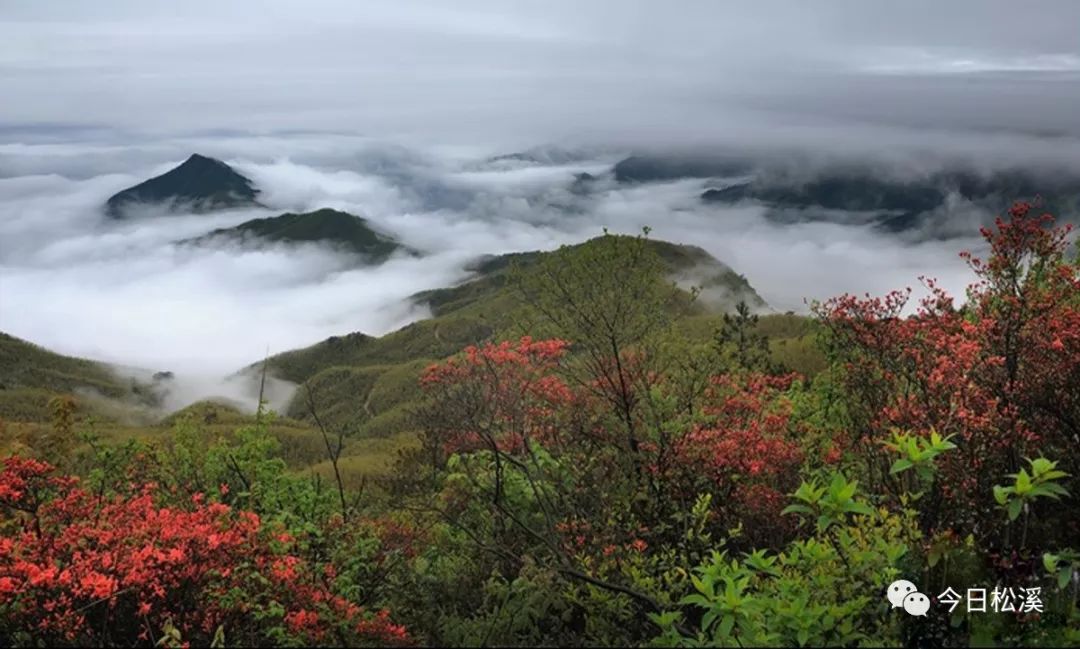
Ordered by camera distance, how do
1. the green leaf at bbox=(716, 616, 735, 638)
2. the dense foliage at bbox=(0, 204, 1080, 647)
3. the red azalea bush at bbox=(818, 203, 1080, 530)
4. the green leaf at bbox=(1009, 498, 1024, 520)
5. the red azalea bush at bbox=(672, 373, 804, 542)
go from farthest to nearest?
1. the red azalea bush at bbox=(672, 373, 804, 542)
2. the red azalea bush at bbox=(818, 203, 1080, 530)
3. the dense foliage at bbox=(0, 204, 1080, 647)
4. the green leaf at bbox=(1009, 498, 1024, 520)
5. the green leaf at bbox=(716, 616, 735, 638)

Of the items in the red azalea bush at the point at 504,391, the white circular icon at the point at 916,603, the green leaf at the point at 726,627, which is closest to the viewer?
the green leaf at the point at 726,627

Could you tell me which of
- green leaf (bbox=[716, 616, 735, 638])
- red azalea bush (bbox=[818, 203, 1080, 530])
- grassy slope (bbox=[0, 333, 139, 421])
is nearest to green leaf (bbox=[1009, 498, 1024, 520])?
green leaf (bbox=[716, 616, 735, 638])

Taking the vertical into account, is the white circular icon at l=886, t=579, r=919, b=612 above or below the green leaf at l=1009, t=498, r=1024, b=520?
below

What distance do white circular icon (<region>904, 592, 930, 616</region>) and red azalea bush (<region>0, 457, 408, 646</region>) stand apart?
480 cm

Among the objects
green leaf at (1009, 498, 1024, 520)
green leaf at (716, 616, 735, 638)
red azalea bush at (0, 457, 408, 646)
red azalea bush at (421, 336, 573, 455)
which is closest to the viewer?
green leaf at (716, 616, 735, 638)

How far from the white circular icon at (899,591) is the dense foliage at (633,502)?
11 cm

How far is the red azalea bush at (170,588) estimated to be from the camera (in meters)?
9.09

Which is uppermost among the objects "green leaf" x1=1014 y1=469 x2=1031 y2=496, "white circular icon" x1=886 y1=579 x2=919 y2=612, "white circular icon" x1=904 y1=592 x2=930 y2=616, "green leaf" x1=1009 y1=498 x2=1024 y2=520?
"green leaf" x1=1014 y1=469 x2=1031 y2=496

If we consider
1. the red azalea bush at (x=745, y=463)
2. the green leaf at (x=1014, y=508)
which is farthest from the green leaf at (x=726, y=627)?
the red azalea bush at (x=745, y=463)

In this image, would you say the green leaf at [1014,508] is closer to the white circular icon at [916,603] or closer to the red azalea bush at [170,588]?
the white circular icon at [916,603]

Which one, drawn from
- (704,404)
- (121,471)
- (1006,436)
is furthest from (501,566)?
(121,471)

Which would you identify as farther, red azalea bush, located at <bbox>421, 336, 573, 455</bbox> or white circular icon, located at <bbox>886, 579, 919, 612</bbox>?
red azalea bush, located at <bbox>421, 336, 573, 455</bbox>

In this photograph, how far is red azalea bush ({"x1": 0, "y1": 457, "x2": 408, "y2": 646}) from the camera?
9.09 meters

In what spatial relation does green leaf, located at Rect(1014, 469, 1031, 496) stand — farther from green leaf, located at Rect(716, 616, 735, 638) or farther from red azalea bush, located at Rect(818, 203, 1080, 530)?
red azalea bush, located at Rect(818, 203, 1080, 530)
